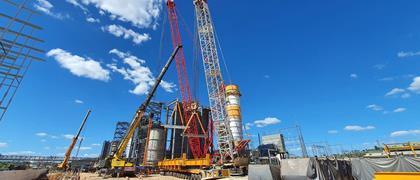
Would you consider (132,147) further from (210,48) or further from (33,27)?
(33,27)

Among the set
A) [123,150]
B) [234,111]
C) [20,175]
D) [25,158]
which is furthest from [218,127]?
[25,158]

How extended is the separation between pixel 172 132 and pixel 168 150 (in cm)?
493

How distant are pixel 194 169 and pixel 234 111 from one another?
1193 cm

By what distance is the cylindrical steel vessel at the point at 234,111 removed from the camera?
34619 millimetres

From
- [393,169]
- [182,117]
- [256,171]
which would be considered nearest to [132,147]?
[182,117]

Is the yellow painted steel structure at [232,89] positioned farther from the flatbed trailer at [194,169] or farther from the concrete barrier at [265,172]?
the concrete barrier at [265,172]

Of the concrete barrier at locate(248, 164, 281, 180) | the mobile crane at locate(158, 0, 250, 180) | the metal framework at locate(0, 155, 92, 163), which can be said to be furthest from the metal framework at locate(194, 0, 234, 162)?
the metal framework at locate(0, 155, 92, 163)

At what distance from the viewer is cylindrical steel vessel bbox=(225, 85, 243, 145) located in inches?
1363

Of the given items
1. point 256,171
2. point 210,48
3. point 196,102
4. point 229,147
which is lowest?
point 256,171

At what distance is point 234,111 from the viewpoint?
1414 inches

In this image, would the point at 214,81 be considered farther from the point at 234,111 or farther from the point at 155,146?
the point at 155,146

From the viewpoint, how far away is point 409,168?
13375 millimetres

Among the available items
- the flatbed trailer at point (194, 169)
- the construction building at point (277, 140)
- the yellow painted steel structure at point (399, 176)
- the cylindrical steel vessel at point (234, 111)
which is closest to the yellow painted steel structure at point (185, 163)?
the flatbed trailer at point (194, 169)

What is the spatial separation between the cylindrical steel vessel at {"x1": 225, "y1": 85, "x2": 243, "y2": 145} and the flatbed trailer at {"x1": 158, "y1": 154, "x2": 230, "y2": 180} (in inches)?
296
